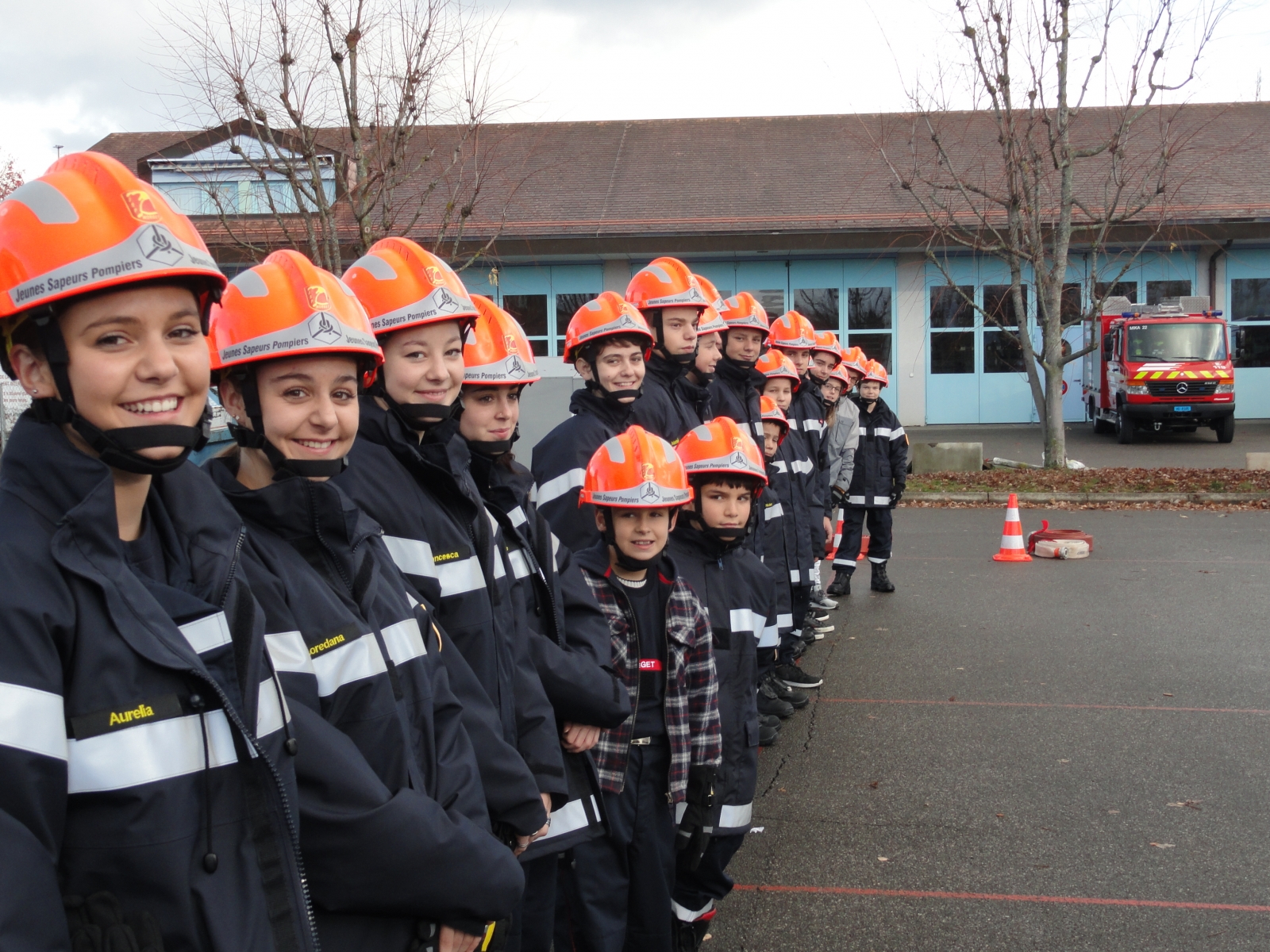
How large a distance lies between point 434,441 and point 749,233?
23.3 m

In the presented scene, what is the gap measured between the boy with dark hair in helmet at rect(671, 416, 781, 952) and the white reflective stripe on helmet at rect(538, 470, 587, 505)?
441 millimetres

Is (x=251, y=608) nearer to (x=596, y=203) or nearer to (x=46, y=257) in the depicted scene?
(x=46, y=257)

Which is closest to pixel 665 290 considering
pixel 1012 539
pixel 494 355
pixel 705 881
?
pixel 494 355

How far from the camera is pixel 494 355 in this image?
3438 mm

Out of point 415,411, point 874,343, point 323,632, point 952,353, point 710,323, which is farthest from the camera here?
point 952,353

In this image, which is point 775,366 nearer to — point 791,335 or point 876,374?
point 791,335

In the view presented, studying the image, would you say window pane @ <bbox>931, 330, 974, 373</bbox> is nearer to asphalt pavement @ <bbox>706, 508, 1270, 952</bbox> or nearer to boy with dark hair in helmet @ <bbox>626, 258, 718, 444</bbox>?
asphalt pavement @ <bbox>706, 508, 1270, 952</bbox>

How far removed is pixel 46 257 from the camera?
65.1 inches

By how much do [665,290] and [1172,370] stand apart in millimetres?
19800

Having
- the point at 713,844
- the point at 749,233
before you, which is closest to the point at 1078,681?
the point at 713,844

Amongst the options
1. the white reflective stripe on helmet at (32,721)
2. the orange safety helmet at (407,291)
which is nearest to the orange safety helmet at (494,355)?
the orange safety helmet at (407,291)

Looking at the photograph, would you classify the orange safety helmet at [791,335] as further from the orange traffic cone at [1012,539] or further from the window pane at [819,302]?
the window pane at [819,302]

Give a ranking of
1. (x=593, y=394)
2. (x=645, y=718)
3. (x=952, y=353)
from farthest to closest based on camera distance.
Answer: (x=952, y=353) < (x=593, y=394) < (x=645, y=718)

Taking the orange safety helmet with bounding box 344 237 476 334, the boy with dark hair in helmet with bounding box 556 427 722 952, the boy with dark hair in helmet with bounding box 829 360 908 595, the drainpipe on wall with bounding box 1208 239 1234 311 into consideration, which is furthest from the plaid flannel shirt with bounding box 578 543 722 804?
the drainpipe on wall with bounding box 1208 239 1234 311
